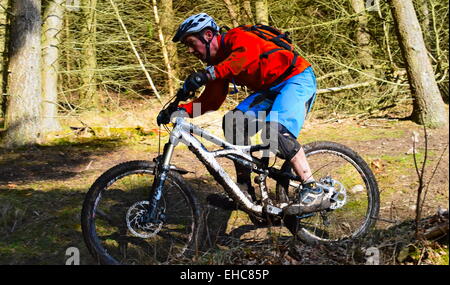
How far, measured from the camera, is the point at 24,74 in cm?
871

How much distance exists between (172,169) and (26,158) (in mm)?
4929

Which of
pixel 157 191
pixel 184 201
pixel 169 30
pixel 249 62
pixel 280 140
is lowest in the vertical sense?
pixel 184 201

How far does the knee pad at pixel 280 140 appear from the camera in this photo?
4.15 meters

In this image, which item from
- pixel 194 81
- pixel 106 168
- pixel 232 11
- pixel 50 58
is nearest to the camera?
pixel 194 81

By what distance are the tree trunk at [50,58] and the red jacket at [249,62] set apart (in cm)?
614

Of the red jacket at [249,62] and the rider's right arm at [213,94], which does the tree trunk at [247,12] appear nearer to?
the rider's right arm at [213,94]

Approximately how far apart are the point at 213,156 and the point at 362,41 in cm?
844

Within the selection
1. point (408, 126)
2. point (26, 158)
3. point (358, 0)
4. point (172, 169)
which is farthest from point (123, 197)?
point (358, 0)

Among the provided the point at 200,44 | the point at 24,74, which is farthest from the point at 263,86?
the point at 24,74

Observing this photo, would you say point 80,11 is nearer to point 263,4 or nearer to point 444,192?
point 263,4

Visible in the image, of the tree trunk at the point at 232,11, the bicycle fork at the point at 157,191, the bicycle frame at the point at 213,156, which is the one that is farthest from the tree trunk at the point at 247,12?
the bicycle fork at the point at 157,191

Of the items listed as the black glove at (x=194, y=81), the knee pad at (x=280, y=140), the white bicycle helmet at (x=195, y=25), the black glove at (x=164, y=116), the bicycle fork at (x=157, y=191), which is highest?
the white bicycle helmet at (x=195, y=25)

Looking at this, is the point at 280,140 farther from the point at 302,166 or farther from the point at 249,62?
the point at 249,62

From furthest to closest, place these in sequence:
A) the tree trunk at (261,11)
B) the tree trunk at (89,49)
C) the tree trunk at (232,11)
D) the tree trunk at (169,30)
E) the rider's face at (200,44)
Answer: the tree trunk at (169,30), the tree trunk at (232,11), the tree trunk at (261,11), the tree trunk at (89,49), the rider's face at (200,44)
